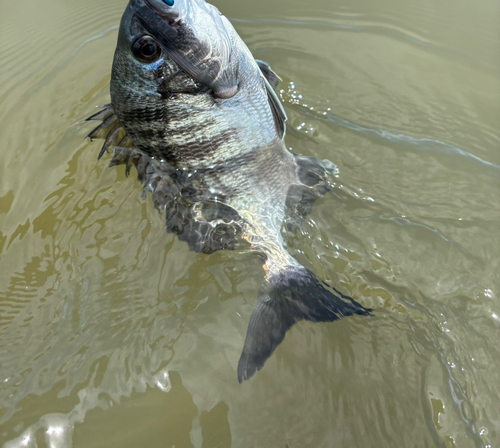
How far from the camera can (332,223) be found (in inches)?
86.0

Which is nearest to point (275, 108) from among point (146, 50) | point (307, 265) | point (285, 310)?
point (146, 50)

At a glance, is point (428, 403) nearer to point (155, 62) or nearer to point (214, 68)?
point (214, 68)

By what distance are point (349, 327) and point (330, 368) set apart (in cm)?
23

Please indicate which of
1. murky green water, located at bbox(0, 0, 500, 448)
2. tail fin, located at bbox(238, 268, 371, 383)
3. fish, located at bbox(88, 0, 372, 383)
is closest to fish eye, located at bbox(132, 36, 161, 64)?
fish, located at bbox(88, 0, 372, 383)

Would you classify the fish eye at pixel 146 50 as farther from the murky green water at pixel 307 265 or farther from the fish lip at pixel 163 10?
the murky green water at pixel 307 265

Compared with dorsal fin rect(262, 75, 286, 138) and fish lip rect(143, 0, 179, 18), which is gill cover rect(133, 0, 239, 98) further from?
dorsal fin rect(262, 75, 286, 138)

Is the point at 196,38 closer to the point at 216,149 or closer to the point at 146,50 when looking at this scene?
the point at 146,50

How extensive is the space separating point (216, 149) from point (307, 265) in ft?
2.70

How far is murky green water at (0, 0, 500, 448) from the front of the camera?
67.1 inches

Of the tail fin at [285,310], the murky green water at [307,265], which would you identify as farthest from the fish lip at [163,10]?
the tail fin at [285,310]

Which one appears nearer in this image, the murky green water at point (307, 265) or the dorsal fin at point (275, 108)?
the murky green water at point (307, 265)

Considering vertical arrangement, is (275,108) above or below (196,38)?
→ below

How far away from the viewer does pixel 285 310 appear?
1825 mm

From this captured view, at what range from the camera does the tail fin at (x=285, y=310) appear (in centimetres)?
172
